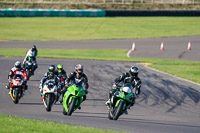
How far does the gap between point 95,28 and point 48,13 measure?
26.1 ft

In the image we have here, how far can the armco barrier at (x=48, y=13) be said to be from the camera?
60.6 m

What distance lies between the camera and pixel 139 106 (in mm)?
17688

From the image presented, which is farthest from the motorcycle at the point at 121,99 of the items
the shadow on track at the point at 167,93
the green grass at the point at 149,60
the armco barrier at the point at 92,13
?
the armco barrier at the point at 92,13

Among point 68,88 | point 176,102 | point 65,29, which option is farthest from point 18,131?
point 65,29

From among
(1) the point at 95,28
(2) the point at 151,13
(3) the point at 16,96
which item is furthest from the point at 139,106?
(2) the point at 151,13

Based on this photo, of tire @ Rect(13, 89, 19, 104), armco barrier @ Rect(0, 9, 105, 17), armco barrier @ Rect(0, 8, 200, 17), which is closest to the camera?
tire @ Rect(13, 89, 19, 104)

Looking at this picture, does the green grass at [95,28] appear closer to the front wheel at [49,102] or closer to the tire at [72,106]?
the front wheel at [49,102]

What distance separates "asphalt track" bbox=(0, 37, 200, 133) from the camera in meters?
14.0

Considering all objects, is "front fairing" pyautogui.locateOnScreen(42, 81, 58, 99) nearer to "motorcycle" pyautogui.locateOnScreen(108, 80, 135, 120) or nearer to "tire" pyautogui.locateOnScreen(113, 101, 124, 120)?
"motorcycle" pyautogui.locateOnScreen(108, 80, 135, 120)

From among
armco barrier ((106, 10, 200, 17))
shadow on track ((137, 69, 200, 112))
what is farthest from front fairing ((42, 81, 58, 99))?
armco barrier ((106, 10, 200, 17))

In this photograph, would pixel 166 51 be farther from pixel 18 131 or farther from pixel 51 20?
pixel 18 131

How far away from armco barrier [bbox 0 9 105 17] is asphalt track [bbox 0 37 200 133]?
1369 inches

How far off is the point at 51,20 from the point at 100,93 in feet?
141

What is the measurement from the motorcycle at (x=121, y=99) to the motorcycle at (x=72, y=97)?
121 centimetres
